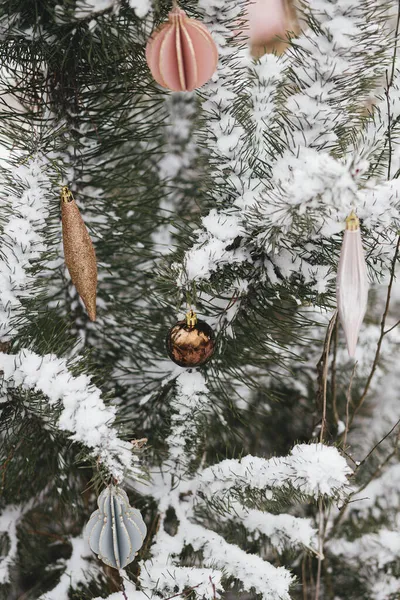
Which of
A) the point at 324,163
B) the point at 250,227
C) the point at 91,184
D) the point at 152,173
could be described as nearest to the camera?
the point at 324,163

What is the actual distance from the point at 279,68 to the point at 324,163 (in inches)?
8.5

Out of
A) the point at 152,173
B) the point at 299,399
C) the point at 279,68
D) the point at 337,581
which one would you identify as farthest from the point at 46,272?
the point at 337,581

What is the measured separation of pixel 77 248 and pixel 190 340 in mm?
138

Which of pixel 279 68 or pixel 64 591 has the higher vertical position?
pixel 279 68

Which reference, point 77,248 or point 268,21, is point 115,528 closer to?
point 77,248

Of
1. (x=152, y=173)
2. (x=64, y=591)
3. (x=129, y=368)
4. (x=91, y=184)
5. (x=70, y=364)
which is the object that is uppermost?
(x=152, y=173)

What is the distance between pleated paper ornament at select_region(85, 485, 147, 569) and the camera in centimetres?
48

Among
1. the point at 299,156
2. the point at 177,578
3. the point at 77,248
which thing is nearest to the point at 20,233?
the point at 77,248

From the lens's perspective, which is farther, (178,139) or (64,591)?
(178,139)

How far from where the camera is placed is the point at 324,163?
0.35m

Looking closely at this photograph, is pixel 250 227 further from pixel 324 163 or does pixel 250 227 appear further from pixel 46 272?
pixel 46 272

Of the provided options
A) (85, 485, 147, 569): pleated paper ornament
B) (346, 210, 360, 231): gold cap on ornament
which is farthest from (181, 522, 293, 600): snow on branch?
(346, 210, 360, 231): gold cap on ornament

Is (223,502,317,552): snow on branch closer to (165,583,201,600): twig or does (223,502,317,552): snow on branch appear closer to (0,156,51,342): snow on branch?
(165,583,201,600): twig

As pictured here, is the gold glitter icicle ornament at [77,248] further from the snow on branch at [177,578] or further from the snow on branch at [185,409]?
the snow on branch at [177,578]
